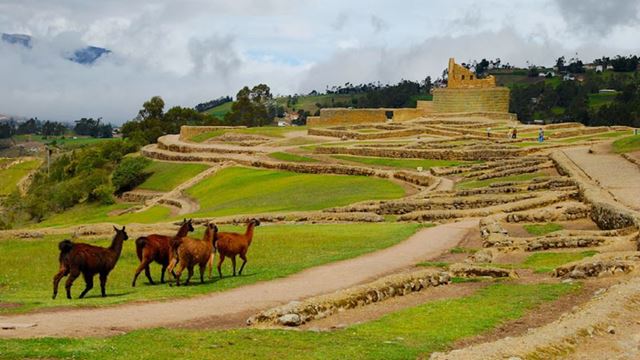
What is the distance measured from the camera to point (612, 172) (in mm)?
36750

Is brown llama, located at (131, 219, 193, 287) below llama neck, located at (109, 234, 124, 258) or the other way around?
below

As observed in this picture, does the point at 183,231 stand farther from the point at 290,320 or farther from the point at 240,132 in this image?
the point at 240,132

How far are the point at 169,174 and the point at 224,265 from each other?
4825cm

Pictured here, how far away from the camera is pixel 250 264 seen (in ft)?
68.0

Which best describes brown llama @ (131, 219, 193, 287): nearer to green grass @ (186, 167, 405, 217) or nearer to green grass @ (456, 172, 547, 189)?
green grass @ (186, 167, 405, 217)

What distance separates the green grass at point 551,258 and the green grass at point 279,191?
50.5 feet

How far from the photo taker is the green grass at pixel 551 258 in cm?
2011

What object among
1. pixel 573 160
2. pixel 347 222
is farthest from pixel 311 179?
pixel 347 222

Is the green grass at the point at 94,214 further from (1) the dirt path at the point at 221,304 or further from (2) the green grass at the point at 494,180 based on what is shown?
(1) the dirt path at the point at 221,304

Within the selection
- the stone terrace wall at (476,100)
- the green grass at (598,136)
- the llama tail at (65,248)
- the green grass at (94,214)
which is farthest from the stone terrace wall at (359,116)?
the llama tail at (65,248)

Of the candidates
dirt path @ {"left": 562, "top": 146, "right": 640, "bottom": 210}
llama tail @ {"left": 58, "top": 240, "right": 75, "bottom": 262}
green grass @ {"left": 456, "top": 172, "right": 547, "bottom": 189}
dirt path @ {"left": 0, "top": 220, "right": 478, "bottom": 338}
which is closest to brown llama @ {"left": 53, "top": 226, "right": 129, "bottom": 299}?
llama tail @ {"left": 58, "top": 240, "right": 75, "bottom": 262}

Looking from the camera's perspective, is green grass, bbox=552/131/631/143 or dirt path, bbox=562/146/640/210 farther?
green grass, bbox=552/131/631/143

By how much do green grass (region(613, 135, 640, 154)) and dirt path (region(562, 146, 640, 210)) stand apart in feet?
2.19

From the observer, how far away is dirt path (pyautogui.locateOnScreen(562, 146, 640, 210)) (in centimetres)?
2841
